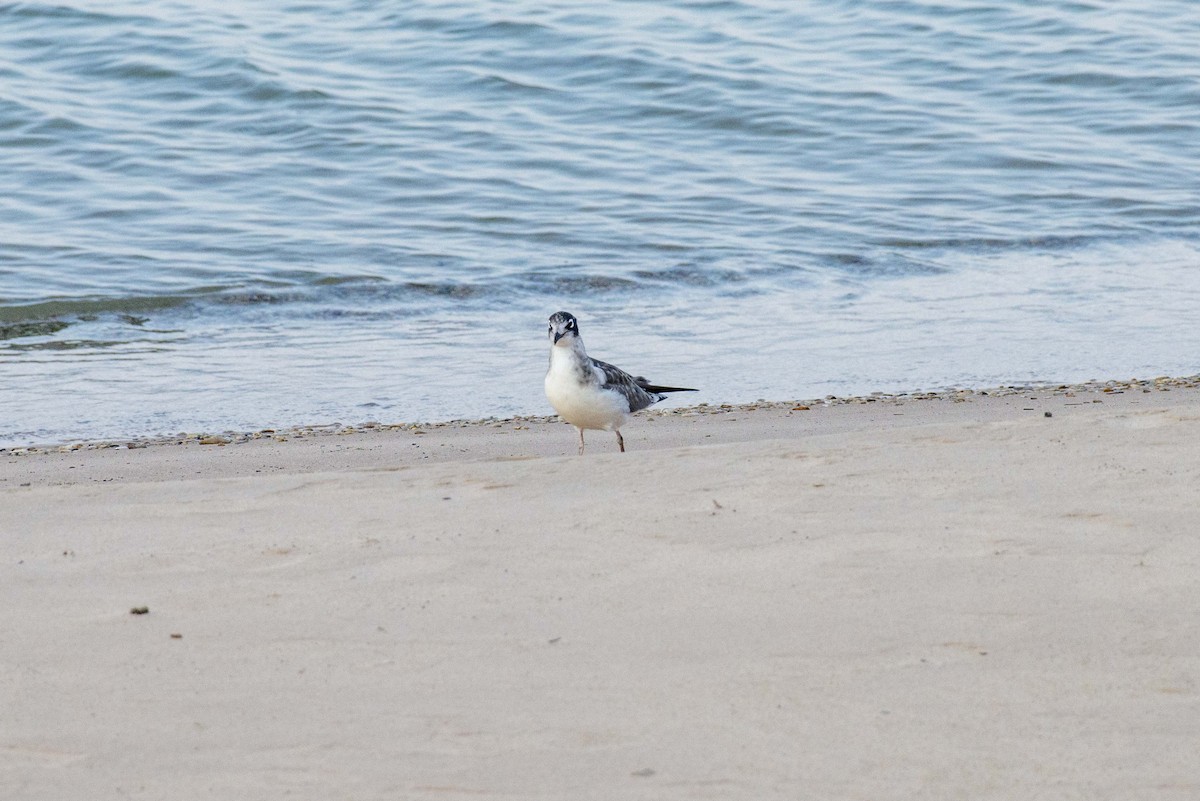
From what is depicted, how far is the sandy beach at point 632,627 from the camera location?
307cm

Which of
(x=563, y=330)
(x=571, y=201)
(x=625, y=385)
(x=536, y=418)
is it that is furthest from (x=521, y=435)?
(x=571, y=201)

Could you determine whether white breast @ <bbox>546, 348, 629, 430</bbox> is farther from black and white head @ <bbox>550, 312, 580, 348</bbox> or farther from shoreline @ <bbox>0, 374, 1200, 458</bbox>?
shoreline @ <bbox>0, 374, 1200, 458</bbox>

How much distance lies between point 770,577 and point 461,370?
18.4ft

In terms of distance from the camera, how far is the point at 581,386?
6.96m

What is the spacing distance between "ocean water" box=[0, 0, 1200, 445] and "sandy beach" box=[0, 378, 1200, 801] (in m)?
3.45

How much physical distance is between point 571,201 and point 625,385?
7.69 metres

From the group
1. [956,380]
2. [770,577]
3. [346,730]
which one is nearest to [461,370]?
[956,380]

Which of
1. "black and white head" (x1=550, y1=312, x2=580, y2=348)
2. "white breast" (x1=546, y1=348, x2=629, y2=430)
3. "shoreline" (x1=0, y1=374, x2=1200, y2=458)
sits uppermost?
"black and white head" (x1=550, y1=312, x2=580, y2=348)

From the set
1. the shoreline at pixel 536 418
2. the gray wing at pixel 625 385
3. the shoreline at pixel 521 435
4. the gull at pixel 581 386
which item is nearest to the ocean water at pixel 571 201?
the shoreline at pixel 536 418

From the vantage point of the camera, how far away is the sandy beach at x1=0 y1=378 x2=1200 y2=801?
307 centimetres

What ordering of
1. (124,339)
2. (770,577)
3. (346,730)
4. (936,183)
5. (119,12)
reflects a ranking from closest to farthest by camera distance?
1. (346,730)
2. (770,577)
3. (124,339)
4. (936,183)
5. (119,12)

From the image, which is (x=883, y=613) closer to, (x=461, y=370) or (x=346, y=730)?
(x=346, y=730)

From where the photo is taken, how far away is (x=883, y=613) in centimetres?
383

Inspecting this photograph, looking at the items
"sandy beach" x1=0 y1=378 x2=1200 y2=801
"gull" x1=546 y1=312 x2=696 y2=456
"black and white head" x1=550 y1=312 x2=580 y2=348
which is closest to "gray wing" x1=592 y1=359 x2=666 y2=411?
"gull" x1=546 y1=312 x2=696 y2=456
